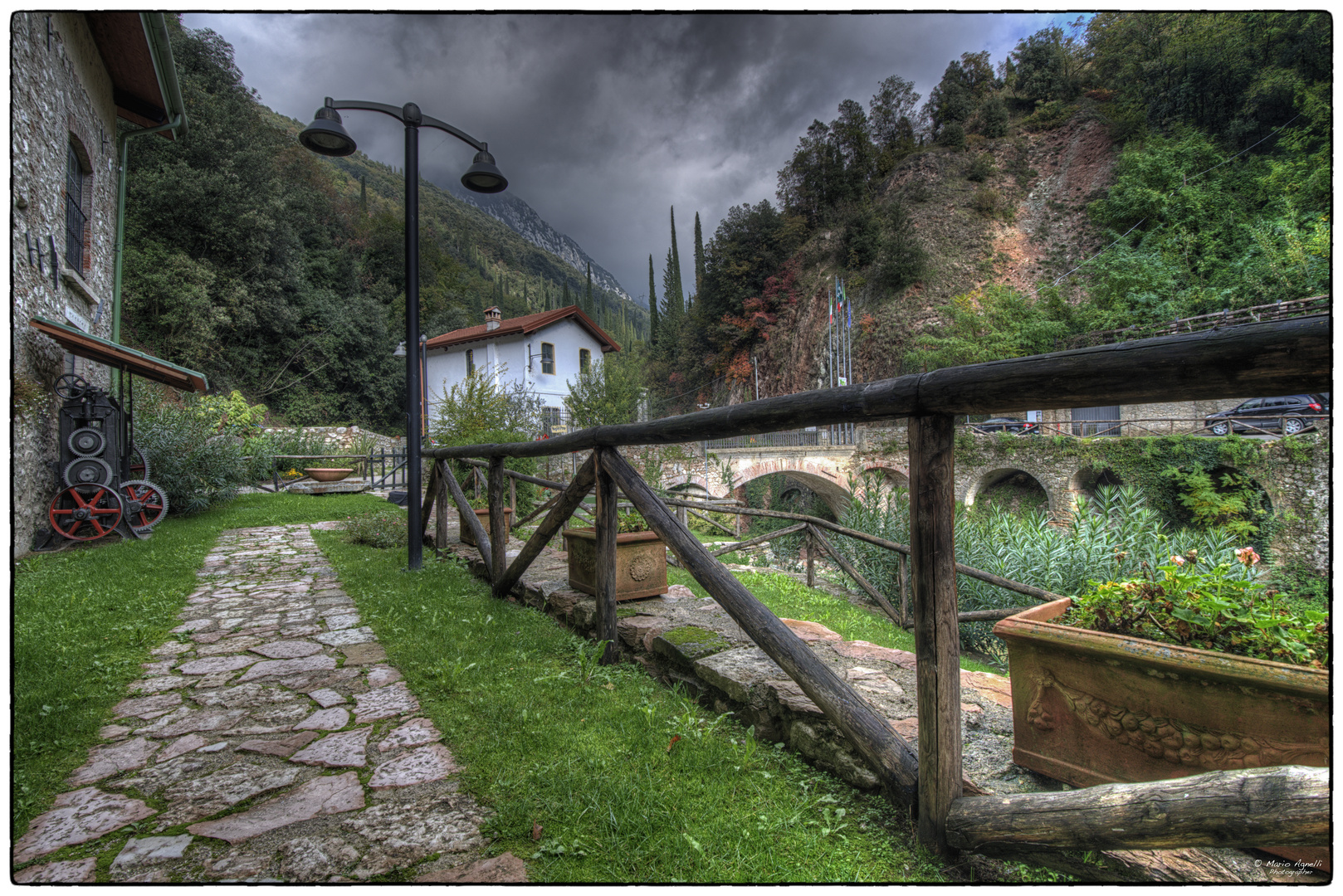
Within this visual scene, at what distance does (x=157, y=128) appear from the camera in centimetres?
786

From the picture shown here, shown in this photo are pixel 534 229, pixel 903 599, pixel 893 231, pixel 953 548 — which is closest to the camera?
pixel 953 548

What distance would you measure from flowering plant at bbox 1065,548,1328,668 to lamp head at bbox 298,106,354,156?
16.6 ft

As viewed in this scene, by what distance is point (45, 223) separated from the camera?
17.4 ft

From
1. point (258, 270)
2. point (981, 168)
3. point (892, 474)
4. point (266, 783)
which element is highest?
point (981, 168)

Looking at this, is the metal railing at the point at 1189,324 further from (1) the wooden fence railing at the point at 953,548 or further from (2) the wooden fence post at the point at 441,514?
(1) the wooden fence railing at the point at 953,548

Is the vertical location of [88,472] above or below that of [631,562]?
above

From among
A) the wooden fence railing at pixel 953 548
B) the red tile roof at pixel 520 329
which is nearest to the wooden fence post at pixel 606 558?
the wooden fence railing at pixel 953 548

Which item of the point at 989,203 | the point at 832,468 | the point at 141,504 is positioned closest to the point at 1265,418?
the point at 832,468

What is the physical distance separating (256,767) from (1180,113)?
108 feet

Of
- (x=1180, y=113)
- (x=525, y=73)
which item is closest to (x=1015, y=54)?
(x=1180, y=113)

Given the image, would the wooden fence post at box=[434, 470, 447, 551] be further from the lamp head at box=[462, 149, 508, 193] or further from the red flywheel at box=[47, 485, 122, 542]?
the red flywheel at box=[47, 485, 122, 542]

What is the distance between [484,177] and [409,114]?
67 centimetres

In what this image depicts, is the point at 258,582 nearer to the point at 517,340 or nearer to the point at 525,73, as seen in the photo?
the point at 525,73

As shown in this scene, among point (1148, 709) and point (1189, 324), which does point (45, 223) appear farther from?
point (1189, 324)
